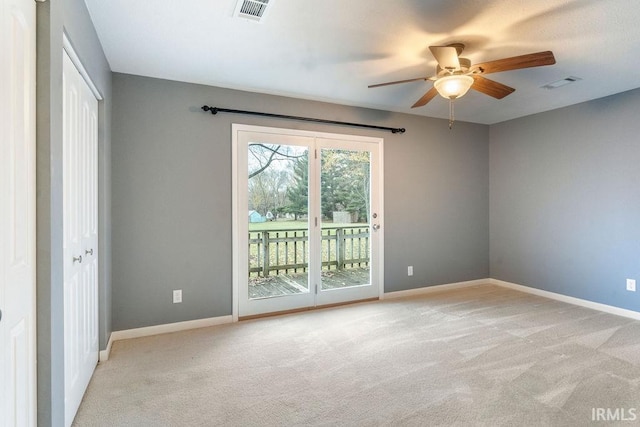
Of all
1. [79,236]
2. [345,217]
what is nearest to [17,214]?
[79,236]

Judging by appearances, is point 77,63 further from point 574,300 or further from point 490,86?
point 574,300

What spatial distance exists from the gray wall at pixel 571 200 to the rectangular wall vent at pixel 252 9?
4.06 m

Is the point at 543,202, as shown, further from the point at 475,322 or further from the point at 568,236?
the point at 475,322

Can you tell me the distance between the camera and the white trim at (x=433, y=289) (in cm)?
451

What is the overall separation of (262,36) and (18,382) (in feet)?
7.91

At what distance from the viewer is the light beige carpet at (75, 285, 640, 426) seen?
Answer: 201 centimetres

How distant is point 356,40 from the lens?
8.43 ft

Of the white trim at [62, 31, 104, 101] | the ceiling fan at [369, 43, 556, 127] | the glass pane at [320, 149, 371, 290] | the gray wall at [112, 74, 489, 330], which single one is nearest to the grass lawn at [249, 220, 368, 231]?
the glass pane at [320, 149, 371, 290]

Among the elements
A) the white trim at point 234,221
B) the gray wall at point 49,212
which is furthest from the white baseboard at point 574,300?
the gray wall at point 49,212

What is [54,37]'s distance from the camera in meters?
1.42

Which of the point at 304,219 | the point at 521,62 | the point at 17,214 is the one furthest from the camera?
the point at 304,219

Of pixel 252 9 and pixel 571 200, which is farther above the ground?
pixel 252 9

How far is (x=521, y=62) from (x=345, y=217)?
247cm

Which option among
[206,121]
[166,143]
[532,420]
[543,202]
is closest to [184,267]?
[166,143]
